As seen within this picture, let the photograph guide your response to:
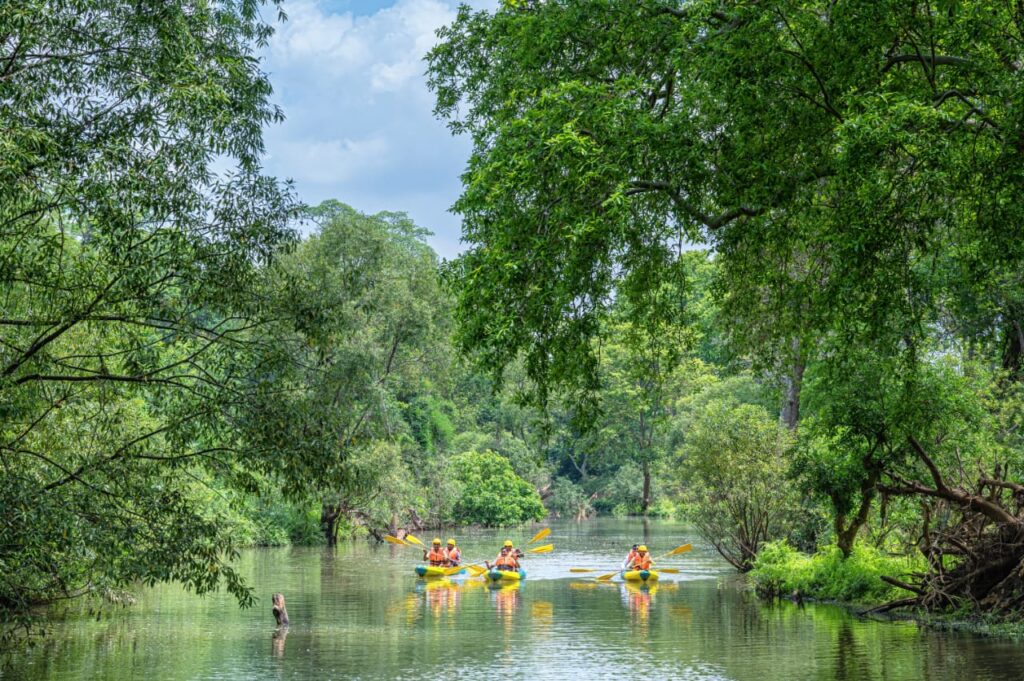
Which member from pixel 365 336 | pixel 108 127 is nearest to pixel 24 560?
pixel 108 127

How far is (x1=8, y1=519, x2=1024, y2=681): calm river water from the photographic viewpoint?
1506 cm

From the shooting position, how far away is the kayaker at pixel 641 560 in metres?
29.9

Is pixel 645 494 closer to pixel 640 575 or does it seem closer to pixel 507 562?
pixel 507 562

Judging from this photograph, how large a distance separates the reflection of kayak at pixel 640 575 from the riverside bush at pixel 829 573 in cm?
340

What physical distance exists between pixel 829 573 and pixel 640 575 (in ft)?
22.7

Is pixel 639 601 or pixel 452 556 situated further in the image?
pixel 452 556

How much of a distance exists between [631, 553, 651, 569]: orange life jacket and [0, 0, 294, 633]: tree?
18896 millimetres

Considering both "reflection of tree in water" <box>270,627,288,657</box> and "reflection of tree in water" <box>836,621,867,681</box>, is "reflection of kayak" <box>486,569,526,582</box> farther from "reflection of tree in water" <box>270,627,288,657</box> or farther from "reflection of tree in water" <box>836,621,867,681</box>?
"reflection of tree in water" <box>836,621,867,681</box>

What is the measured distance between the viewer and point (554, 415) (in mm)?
75438

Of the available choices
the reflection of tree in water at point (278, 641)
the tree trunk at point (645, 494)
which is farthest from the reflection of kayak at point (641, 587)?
the tree trunk at point (645, 494)

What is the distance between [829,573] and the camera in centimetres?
2341

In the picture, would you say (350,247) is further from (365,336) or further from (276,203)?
(276,203)

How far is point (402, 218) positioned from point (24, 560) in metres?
61.5

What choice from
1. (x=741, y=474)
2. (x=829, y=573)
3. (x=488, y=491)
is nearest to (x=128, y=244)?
(x=829, y=573)
